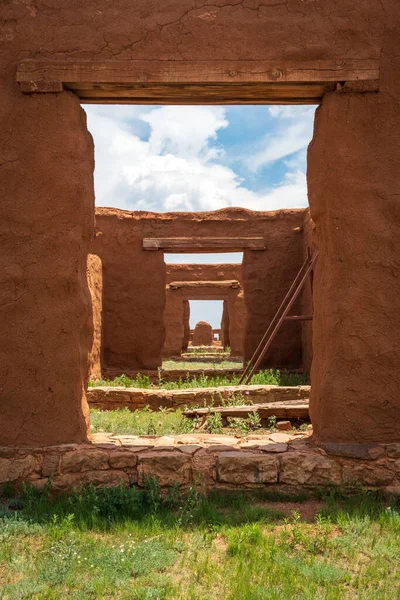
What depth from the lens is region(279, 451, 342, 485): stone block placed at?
3648 mm

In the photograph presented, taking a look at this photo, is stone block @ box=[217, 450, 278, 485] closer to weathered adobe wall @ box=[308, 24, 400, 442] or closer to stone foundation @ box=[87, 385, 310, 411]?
weathered adobe wall @ box=[308, 24, 400, 442]

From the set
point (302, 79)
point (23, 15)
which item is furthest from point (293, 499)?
point (23, 15)

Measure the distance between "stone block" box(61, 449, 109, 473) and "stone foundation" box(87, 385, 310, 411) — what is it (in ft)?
11.7

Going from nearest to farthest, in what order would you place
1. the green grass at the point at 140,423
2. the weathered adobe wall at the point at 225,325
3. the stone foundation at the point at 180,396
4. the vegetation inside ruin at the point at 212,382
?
the green grass at the point at 140,423 < the stone foundation at the point at 180,396 < the vegetation inside ruin at the point at 212,382 < the weathered adobe wall at the point at 225,325

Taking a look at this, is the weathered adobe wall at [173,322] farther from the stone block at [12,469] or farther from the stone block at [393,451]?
the stone block at [393,451]

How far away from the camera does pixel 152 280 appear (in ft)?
35.4

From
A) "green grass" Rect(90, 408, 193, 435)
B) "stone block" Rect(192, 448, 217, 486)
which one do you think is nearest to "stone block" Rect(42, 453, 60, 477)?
"stone block" Rect(192, 448, 217, 486)

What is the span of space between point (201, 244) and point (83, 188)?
7361 millimetres

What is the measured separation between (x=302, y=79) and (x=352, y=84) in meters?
0.36

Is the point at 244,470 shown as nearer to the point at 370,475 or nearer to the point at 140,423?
the point at 370,475

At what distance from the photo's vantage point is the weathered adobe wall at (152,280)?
420 inches

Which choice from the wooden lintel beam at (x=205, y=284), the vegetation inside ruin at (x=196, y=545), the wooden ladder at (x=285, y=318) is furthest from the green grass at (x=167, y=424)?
the wooden lintel beam at (x=205, y=284)

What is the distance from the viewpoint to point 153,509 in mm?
3385

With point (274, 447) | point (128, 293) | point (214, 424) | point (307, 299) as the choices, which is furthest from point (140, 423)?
point (128, 293)
